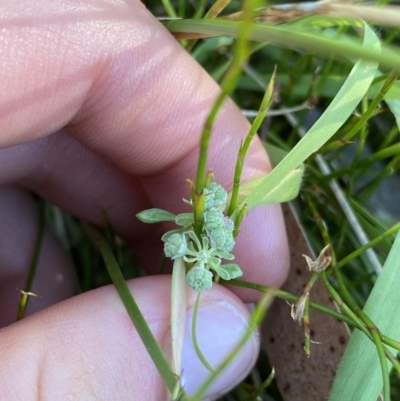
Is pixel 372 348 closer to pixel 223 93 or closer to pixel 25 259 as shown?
pixel 223 93

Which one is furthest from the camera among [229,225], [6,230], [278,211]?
[6,230]

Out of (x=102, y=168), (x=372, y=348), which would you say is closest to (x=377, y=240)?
(x=372, y=348)

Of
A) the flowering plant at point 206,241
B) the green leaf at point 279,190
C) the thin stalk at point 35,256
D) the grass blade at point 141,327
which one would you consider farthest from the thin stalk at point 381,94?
the thin stalk at point 35,256

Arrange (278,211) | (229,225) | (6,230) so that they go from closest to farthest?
(229,225)
(278,211)
(6,230)

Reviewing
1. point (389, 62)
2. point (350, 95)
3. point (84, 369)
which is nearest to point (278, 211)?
point (350, 95)

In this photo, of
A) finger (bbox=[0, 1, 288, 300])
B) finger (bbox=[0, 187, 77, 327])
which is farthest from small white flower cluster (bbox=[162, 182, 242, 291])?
finger (bbox=[0, 187, 77, 327])

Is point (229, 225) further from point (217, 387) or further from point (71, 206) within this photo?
point (71, 206)
